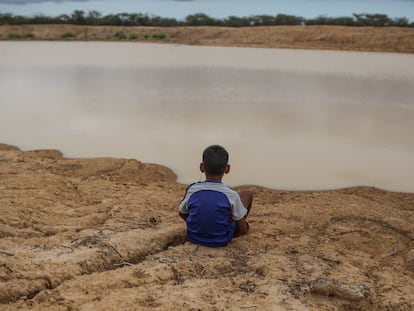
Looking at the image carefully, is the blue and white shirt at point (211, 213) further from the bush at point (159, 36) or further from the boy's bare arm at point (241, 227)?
the bush at point (159, 36)

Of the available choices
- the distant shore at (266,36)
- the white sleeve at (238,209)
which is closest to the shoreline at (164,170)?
→ the white sleeve at (238,209)

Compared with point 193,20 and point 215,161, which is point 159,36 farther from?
point 215,161

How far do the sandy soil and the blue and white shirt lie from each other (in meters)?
0.09

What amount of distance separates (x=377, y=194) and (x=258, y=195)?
135 centimetres

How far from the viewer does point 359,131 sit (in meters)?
8.00

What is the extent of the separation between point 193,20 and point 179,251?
58.2 meters

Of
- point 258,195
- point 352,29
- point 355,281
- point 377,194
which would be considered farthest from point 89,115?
point 352,29

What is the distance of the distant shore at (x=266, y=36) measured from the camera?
34656mm

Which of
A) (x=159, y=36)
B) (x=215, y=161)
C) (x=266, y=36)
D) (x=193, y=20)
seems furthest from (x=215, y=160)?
(x=193, y=20)

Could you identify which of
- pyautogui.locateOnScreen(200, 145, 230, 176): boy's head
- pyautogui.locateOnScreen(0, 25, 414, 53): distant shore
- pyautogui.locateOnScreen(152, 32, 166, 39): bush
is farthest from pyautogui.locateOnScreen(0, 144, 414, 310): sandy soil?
pyautogui.locateOnScreen(152, 32, 166, 39): bush

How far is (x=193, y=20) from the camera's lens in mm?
58594

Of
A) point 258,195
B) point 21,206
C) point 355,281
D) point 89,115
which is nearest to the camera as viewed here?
point 355,281

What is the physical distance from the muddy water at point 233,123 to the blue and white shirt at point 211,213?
86.6 inches

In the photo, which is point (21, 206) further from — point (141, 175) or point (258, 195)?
point (258, 195)
